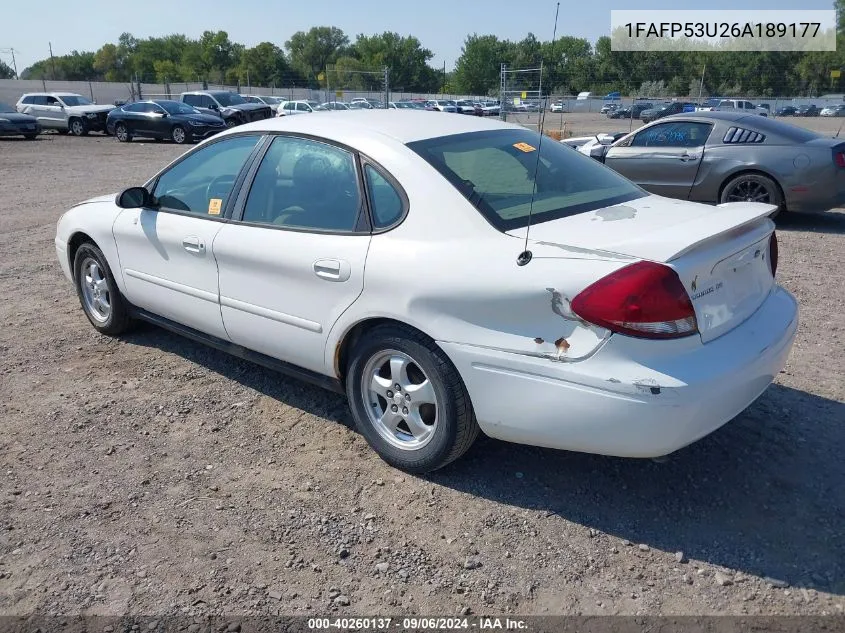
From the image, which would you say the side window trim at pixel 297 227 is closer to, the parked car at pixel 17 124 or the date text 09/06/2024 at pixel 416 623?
the date text 09/06/2024 at pixel 416 623

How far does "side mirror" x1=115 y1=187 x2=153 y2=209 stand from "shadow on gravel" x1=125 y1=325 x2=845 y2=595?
182 centimetres

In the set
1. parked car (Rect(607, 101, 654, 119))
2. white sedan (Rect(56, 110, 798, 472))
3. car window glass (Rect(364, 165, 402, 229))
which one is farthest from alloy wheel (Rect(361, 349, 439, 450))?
parked car (Rect(607, 101, 654, 119))

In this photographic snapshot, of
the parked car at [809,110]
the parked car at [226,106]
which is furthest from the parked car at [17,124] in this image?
the parked car at [809,110]

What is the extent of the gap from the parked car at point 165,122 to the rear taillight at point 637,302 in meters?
23.6

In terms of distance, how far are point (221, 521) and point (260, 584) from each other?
0.48 m

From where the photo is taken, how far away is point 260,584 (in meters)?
2.68

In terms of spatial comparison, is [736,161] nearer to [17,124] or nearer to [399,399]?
[399,399]

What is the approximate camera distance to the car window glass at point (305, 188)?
3.50 m

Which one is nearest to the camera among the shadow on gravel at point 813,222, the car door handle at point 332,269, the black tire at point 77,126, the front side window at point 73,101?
the car door handle at point 332,269

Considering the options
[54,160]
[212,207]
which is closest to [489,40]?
[54,160]

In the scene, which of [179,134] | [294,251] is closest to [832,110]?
[179,134]

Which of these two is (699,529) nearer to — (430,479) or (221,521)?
(430,479)

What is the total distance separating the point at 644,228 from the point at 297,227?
1700mm

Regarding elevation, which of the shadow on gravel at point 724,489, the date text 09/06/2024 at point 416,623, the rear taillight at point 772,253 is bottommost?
the date text 09/06/2024 at point 416,623
